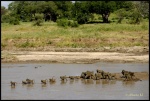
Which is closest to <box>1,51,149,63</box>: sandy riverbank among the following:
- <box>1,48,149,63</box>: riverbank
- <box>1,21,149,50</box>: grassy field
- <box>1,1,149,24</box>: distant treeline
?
<box>1,48,149,63</box>: riverbank

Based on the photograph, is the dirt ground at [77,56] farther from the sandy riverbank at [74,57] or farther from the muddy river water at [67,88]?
the muddy river water at [67,88]

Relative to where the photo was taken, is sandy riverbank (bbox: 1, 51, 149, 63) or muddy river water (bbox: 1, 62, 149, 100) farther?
sandy riverbank (bbox: 1, 51, 149, 63)

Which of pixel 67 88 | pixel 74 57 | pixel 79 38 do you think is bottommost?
pixel 74 57

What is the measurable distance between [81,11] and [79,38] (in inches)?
530

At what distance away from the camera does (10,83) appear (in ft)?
51.6

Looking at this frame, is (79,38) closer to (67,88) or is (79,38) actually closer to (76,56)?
(76,56)

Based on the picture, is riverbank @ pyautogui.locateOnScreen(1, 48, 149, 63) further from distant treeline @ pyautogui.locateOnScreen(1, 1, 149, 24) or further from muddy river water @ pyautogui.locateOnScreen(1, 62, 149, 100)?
distant treeline @ pyautogui.locateOnScreen(1, 1, 149, 24)

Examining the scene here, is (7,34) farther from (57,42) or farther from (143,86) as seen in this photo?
(143,86)

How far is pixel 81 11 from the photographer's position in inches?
1630

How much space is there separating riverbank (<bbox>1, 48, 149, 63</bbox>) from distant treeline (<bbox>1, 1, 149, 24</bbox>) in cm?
1275

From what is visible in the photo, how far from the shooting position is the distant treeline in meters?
39.4

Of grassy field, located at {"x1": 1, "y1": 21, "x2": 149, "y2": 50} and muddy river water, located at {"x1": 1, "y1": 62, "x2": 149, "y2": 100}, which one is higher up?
grassy field, located at {"x1": 1, "y1": 21, "x2": 149, "y2": 50}

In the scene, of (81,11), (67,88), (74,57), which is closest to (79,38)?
(74,57)

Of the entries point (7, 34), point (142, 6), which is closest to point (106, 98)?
point (7, 34)
